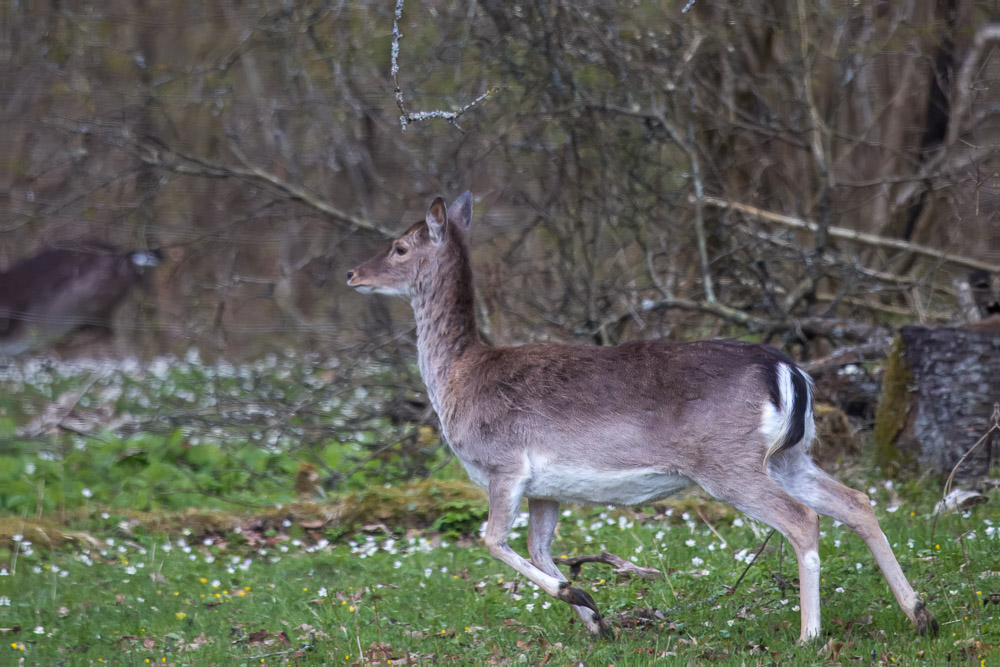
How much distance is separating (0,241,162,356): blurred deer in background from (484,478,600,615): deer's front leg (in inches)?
401

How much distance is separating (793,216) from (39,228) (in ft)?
34.3

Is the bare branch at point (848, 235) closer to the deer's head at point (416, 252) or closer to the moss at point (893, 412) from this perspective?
the moss at point (893, 412)

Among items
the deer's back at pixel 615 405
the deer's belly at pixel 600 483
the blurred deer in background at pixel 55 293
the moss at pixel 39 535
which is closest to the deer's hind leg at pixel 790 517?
the deer's back at pixel 615 405

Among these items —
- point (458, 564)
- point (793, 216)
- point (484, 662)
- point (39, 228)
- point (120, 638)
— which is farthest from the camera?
point (39, 228)

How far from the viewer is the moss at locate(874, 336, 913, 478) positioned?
7.35 m

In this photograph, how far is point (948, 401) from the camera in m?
7.06

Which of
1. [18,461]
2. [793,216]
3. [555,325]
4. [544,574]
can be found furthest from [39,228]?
[544,574]

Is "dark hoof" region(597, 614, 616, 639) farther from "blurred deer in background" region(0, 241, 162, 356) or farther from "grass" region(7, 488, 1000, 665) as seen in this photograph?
"blurred deer in background" region(0, 241, 162, 356)

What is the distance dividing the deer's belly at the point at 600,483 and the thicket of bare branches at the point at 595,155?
3.88 meters

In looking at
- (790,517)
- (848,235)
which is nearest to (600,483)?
(790,517)

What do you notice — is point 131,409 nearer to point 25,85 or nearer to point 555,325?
point 25,85

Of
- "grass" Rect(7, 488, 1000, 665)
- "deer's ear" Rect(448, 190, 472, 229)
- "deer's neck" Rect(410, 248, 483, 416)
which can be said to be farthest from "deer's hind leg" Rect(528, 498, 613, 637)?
"deer's ear" Rect(448, 190, 472, 229)

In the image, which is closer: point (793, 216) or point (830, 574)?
point (830, 574)

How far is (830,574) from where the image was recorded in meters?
5.45
